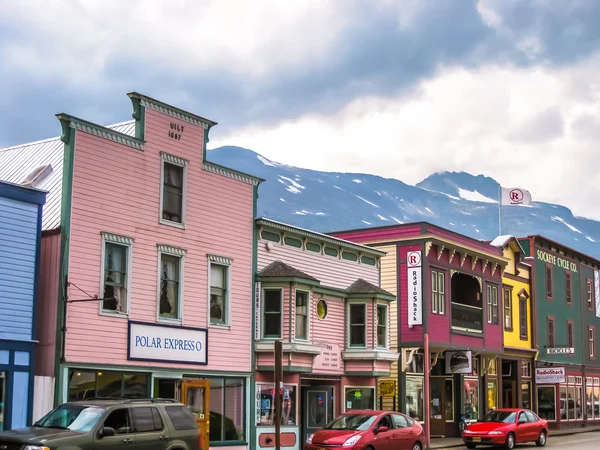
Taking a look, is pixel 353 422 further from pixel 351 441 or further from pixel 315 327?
pixel 315 327

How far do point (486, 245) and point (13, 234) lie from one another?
26986 millimetres

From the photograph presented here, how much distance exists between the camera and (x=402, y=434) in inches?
993

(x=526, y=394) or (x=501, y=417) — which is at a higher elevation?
(x=526, y=394)

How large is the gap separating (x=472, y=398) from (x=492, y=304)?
14.8 feet

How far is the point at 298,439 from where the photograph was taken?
2889 centimetres

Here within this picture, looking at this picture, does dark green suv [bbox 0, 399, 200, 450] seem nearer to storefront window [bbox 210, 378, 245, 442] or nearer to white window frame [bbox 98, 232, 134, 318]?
white window frame [bbox 98, 232, 134, 318]

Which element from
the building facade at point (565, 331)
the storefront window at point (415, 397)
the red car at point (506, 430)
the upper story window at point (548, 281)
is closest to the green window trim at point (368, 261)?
the storefront window at point (415, 397)

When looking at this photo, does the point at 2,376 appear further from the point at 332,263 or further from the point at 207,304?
the point at 332,263

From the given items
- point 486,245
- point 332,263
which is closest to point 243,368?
point 332,263

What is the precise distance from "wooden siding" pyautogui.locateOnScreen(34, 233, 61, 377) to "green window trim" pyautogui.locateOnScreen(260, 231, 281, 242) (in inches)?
319

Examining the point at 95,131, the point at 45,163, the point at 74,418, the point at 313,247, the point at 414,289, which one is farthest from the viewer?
the point at 414,289

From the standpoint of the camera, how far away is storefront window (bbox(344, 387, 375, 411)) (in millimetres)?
31312

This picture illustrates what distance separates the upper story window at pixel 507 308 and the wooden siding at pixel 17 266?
2797 centimetres

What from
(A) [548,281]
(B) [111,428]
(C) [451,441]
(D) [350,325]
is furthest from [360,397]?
(A) [548,281]
